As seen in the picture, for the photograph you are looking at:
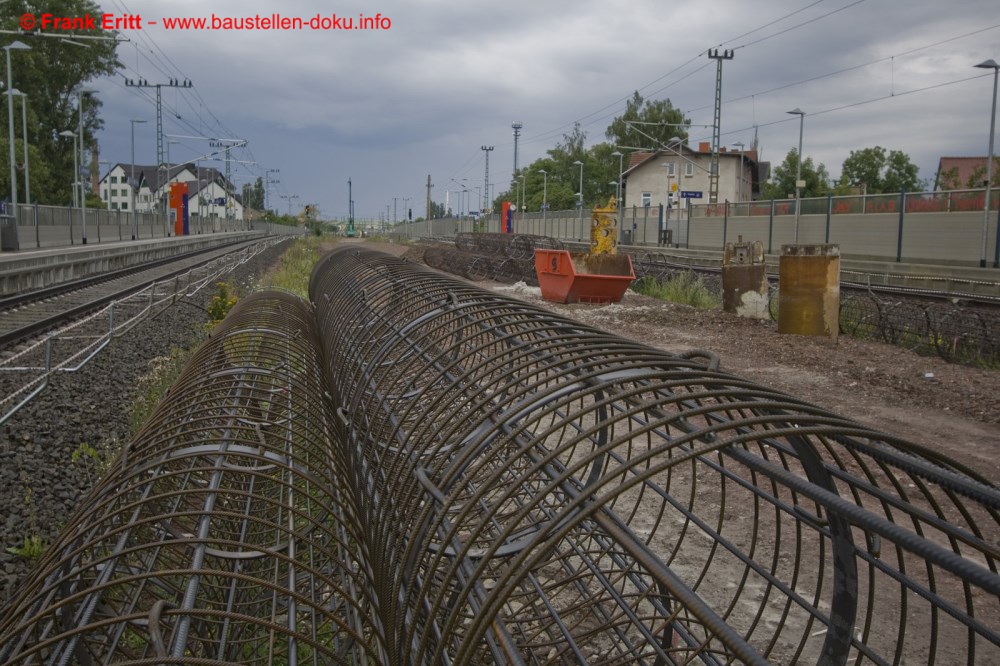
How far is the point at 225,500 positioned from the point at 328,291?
224 inches

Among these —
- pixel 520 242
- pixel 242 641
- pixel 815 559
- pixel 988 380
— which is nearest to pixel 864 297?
pixel 988 380

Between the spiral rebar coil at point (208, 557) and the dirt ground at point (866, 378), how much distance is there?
5.53m

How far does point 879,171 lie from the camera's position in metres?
83.2

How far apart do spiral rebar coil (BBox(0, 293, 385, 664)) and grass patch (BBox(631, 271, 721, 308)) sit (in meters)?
16.2

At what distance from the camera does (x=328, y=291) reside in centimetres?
1031

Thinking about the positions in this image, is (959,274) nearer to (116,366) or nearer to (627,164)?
(116,366)

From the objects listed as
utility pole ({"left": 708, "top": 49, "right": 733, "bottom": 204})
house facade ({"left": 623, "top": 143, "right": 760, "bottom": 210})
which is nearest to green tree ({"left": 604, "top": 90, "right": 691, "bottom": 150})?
house facade ({"left": 623, "top": 143, "right": 760, "bottom": 210})

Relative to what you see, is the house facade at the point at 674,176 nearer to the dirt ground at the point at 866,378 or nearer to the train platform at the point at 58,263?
the train platform at the point at 58,263

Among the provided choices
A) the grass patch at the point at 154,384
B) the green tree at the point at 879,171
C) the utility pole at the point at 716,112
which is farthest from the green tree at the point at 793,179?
the grass patch at the point at 154,384

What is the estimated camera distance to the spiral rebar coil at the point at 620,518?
6.82 feet

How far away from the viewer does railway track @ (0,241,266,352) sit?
13.3 m

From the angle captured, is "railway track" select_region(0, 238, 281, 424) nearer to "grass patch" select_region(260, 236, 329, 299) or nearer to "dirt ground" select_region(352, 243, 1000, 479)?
"grass patch" select_region(260, 236, 329, 299)

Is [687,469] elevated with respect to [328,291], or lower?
lower

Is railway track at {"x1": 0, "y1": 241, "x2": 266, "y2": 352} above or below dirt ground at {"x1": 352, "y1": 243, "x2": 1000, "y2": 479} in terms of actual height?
above
